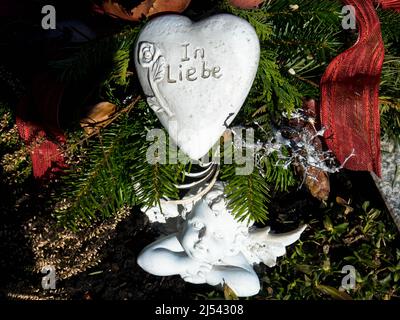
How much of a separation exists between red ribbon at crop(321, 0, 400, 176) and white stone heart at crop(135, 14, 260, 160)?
0.51 ft

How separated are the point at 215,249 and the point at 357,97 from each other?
0.31 metres

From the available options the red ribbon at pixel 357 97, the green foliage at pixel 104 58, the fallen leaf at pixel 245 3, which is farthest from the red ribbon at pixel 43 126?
the red ribbon at pixel 357 97

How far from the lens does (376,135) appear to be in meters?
0.77

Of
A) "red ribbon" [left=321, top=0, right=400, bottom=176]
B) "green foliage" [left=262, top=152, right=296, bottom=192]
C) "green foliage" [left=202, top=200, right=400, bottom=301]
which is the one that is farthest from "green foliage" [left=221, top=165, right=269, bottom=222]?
A: "green foliage" [left=202, top=200, right=400, bottom=301]

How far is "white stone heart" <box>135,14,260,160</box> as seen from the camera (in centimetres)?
64

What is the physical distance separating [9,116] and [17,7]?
164mm

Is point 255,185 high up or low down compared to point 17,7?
down

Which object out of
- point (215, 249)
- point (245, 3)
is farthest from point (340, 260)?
point (245, 3)

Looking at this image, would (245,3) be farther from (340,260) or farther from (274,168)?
(340,260)

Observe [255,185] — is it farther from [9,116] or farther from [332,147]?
[9,116]

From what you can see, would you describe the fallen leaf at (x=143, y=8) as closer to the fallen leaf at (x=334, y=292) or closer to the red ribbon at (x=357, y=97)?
the red ribbon at (x=357, y=97)

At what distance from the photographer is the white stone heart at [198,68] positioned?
0.64 meters
